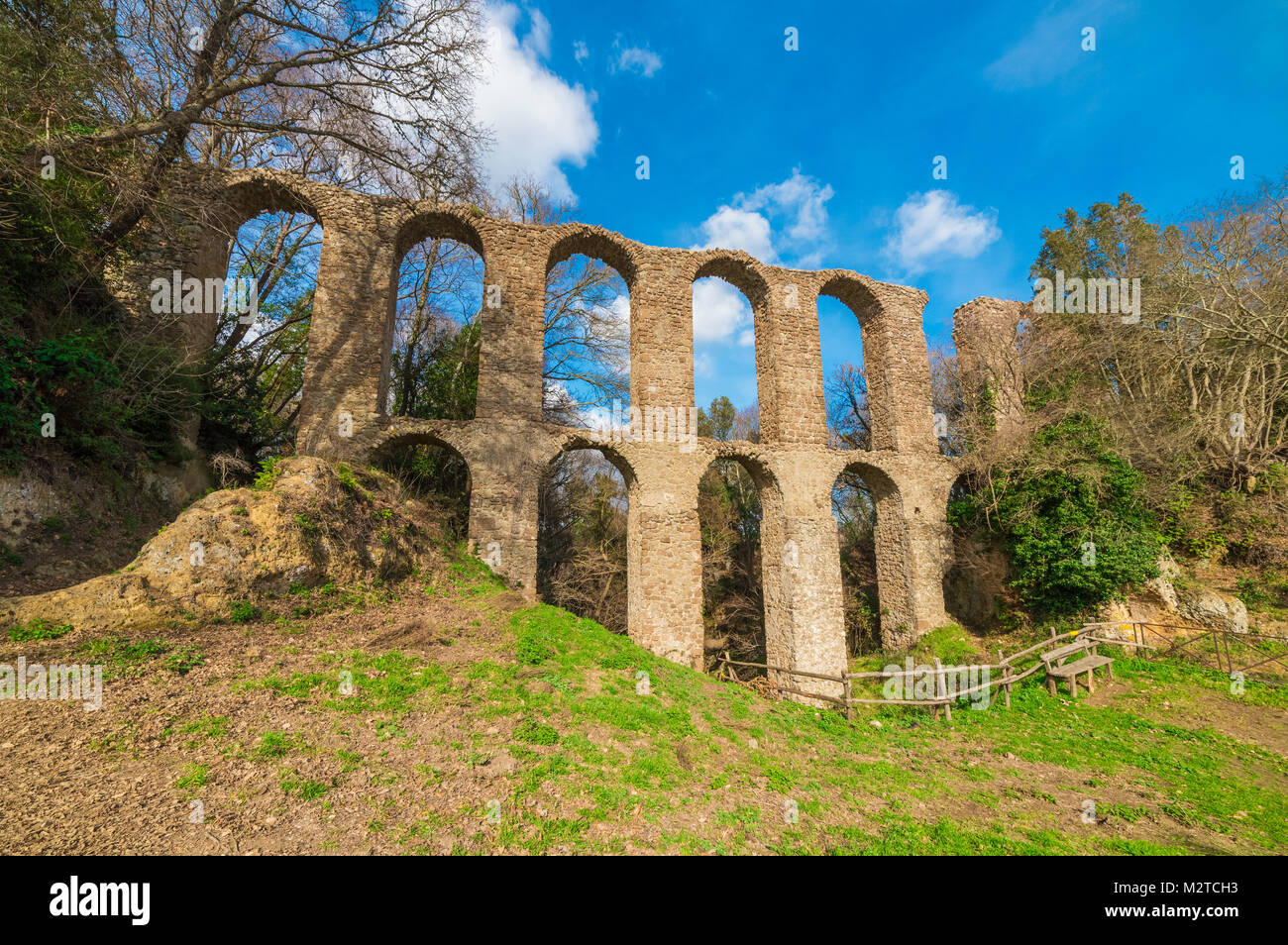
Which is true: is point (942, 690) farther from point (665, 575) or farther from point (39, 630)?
point (39, 630)

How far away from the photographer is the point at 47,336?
6668 millimetres

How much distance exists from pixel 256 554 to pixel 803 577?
11.2 metres

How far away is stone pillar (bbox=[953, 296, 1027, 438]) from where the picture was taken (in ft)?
49.2

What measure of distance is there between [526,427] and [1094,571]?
13491 millimetres

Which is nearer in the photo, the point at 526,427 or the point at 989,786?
the point at 989,786

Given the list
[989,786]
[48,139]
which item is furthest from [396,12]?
[989,786]

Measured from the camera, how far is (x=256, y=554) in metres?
6.76

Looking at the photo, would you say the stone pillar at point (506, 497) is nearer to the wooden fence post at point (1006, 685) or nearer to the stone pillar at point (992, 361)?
the wooden fence post at point (1006, 685)

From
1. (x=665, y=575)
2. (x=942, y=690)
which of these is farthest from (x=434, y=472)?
(x=942, y=690)

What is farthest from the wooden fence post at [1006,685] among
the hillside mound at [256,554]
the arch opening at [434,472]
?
the arch opening at [434,472]

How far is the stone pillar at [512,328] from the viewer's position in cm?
1167

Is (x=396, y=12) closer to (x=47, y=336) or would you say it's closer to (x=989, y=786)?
(x=47, y=336)

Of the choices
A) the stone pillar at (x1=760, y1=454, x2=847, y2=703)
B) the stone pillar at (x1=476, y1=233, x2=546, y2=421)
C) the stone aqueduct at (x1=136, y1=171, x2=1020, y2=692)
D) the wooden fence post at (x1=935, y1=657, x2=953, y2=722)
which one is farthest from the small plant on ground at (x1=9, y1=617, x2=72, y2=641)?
the stone pillar at (x1=760, y1=454, x2=847, y2=703)
